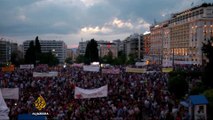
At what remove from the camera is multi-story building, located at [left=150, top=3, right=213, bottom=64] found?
395 feet

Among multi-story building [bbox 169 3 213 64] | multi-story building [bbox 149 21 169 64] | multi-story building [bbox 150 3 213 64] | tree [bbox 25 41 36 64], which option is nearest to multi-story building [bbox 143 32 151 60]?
multi-story building [bbox 149 21 169 64]

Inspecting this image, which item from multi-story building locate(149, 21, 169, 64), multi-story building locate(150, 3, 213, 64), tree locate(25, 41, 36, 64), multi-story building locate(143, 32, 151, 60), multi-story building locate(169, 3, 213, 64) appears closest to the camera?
multi-story building locate(169, 3, 213, 64)

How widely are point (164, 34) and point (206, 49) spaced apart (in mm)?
134099

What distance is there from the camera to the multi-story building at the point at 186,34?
395ft

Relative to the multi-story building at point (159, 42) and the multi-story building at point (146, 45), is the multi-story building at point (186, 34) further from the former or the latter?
the multi-story building at point (146, 45)

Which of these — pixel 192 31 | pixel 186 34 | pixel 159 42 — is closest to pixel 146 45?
pixel 159 42

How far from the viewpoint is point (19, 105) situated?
22.1m

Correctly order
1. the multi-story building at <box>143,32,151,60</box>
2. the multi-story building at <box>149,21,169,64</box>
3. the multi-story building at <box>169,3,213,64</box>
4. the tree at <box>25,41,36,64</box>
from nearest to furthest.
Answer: the multi-story building at <box>169,3,213,64</box>, the tree at <box>25,41,36,64</box>, the multi-story building at <box>149,21,169,64</box>, the multi-story building at <box>143,32,151,60</box>

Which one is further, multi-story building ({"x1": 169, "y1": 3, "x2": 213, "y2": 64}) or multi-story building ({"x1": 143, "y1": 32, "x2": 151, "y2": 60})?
multi-story building ({"x1": 143, "y1": 32, "x2": 151, "y2": 60})

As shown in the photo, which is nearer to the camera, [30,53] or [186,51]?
[30,53]

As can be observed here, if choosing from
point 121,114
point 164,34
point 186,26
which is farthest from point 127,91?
point 164,34

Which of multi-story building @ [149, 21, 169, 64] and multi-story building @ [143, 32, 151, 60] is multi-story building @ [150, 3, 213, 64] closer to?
multi-story building @ [149, 21, 169, 64]

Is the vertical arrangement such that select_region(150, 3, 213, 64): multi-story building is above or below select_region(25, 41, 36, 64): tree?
above

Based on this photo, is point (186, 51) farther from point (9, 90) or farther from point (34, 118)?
point (34, 118)
